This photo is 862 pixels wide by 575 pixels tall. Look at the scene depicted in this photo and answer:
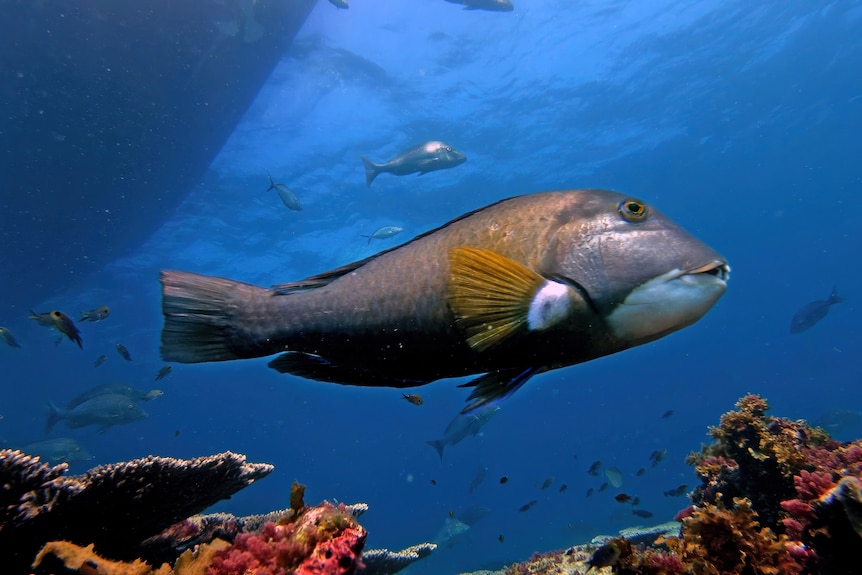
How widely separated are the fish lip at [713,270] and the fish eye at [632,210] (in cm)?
33

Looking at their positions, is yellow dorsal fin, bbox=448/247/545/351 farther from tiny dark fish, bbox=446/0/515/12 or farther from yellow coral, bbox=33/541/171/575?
tiny dark fish, bbox=446/0/515/12

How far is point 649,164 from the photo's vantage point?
32.8 m

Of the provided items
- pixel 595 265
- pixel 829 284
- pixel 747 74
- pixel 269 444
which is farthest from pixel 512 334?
pixel 829 284

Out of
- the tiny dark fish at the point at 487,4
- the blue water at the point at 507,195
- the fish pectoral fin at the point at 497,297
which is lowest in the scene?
the fish pectoral fin at the point at 497,297

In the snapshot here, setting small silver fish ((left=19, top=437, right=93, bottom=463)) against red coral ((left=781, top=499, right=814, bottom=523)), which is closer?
red coral ((left=781, top=499, right=814, bottom=523))

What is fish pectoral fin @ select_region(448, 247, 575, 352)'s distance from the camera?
1624mm

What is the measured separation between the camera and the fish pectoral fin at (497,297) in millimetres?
1624

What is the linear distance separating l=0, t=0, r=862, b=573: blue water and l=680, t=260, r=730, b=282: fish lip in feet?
61.9

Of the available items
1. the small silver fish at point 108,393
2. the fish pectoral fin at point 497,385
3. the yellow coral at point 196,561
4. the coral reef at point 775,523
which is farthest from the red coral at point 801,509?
the small silver fish at point 108,393

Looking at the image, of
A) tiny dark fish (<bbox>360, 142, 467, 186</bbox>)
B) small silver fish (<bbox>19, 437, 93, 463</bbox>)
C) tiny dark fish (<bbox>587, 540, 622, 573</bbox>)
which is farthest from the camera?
small silver fish (<bbox>19, 437, 93, 463</bbox>)

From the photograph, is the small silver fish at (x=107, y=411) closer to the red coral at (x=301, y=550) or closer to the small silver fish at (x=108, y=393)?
the small silver fish at (x=108, y=393)

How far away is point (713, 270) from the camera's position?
5.45ft

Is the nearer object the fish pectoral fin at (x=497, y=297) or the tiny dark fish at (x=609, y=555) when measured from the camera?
the fish pectoral fin at (x=497, y=297)

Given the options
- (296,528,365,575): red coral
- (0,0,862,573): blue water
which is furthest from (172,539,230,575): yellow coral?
(0,0,862,573): blue water
